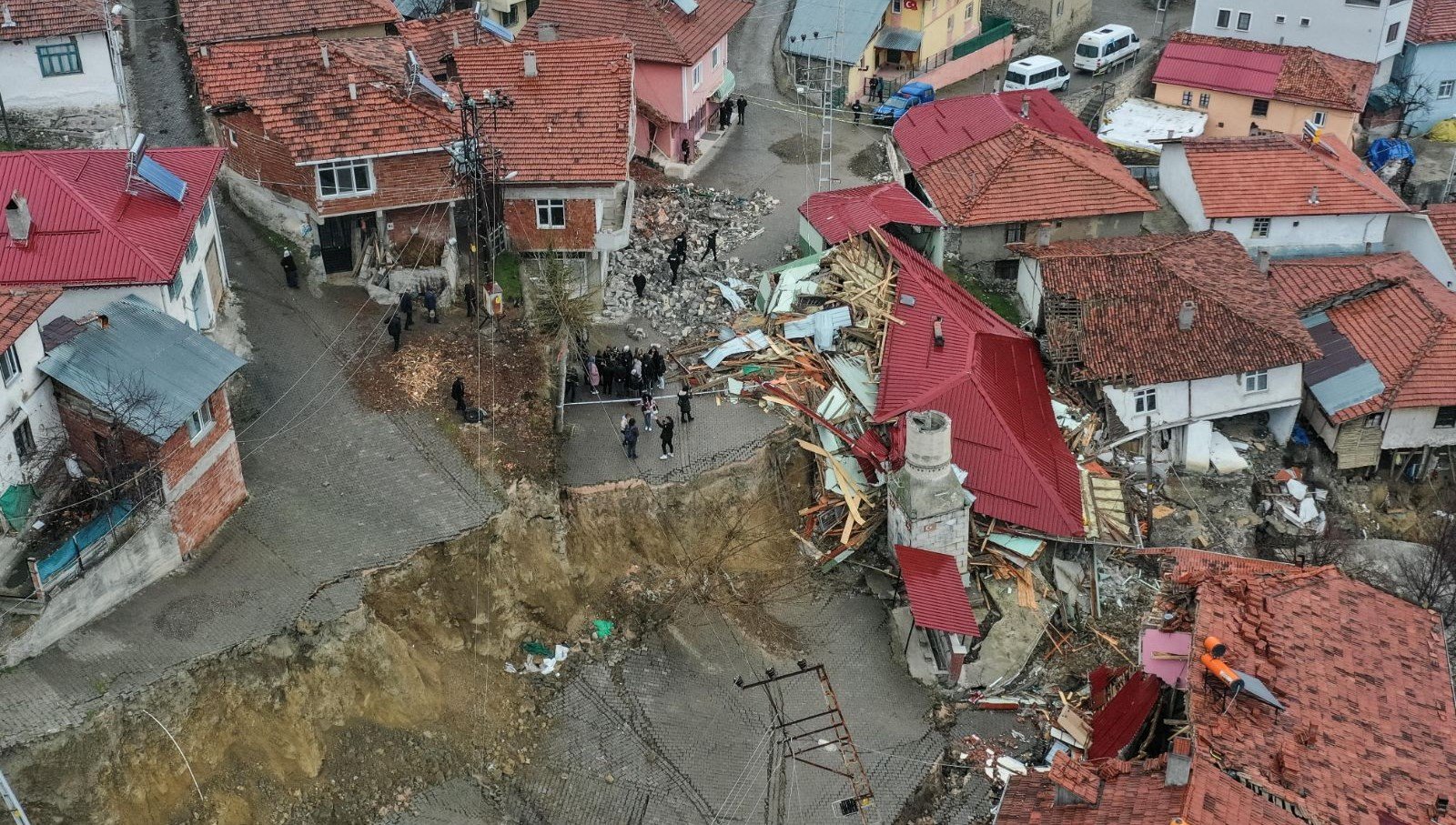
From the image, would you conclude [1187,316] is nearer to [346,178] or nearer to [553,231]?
[553,231]

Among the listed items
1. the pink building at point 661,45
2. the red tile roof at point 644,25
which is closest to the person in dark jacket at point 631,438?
the pink building at point 661,45

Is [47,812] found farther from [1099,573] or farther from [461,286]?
[1099,573]

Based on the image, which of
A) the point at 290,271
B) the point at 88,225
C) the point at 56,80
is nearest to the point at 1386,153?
the point at 290,271

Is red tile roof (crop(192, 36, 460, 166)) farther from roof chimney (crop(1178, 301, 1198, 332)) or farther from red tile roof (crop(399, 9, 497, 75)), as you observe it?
roof chimney (crop(1178, 301, 1198, 332))

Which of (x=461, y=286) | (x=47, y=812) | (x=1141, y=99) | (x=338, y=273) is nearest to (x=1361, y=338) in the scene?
(x=1141, y=99)

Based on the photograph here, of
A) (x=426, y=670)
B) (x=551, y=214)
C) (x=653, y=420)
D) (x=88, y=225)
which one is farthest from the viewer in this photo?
(x=551, y=214)

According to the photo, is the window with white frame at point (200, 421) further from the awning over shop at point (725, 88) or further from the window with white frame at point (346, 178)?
the awning over shop at point (725, 88)
